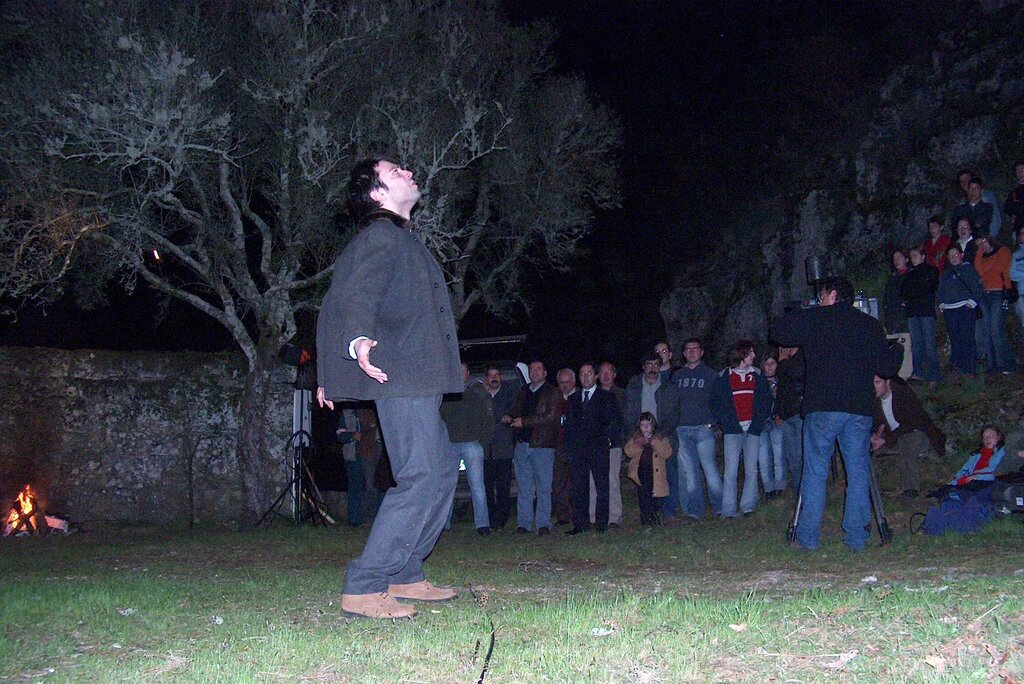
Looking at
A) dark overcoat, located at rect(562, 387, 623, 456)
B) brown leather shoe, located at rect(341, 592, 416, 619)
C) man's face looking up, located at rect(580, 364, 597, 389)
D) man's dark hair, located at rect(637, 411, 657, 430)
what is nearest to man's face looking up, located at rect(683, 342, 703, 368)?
man's dark hair, located at rect(637, 411, 657, 430)

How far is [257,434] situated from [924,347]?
9.71 m

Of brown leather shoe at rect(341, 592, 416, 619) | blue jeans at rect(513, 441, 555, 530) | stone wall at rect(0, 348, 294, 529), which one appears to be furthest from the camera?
stone wall at rect(0, 348, 294, 529)

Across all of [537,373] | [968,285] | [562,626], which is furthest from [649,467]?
[562,626]

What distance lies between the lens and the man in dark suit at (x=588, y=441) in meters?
11.5

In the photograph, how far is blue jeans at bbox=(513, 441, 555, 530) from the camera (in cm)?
1171

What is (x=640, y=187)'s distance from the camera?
80.8ft

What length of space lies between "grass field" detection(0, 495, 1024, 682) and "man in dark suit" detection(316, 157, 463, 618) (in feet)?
1.03

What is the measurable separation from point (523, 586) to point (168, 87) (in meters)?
8.85

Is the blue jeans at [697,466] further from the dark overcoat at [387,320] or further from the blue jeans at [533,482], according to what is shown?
the dark overcoat at [387,320]

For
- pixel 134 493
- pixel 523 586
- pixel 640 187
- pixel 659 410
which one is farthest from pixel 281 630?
pixel 640 187

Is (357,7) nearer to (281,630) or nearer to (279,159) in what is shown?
(279,159)

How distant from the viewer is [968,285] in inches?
477

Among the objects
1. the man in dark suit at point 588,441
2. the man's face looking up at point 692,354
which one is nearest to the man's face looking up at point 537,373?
the man in dark suit at point 588,441

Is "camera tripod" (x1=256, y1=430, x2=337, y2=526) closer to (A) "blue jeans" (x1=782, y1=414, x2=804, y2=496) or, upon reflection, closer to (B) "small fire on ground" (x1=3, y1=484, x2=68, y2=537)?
(B) "small fire on ground" (x1=3, y1=484, x2=68, y2=537)
